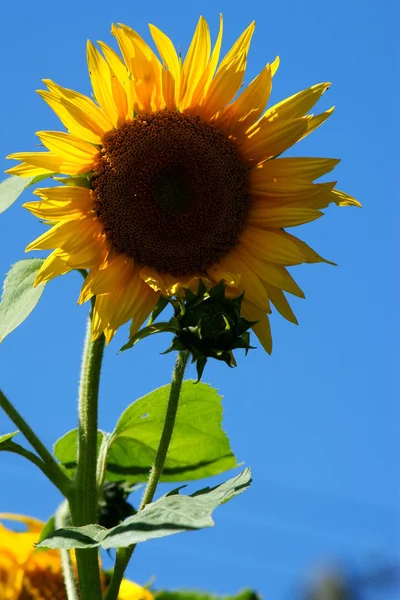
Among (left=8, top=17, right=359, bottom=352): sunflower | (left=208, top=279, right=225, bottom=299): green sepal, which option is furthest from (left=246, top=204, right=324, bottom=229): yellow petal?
(left=208, top=279, right=225, bottom=299): green sepal

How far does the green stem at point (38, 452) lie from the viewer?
8.73ft

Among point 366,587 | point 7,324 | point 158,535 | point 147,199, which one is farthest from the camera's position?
point 366,587

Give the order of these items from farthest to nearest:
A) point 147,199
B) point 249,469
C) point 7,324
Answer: point 147,199
point 7,324
point 249,469

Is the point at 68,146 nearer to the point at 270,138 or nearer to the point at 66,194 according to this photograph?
the point at 66,194

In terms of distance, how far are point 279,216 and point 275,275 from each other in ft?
0.50

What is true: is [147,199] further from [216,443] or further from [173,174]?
[216,443]

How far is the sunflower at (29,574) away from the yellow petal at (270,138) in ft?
3.87

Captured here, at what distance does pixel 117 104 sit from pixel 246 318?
0.60m

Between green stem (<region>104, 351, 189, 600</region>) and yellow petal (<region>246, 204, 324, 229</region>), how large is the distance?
0.47m

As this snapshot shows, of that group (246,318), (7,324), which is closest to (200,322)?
(246,318)

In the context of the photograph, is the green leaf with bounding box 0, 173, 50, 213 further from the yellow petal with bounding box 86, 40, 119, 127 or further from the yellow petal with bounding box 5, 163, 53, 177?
the yellow petal with bounding box 86, 40, 119, 127

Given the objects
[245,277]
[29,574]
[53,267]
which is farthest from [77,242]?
[29,574]

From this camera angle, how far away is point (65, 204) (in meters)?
2.74

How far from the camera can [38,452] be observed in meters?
2.69
